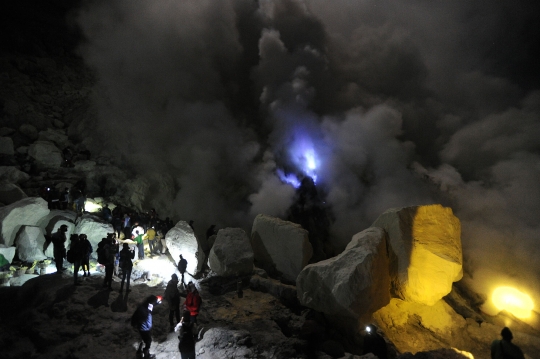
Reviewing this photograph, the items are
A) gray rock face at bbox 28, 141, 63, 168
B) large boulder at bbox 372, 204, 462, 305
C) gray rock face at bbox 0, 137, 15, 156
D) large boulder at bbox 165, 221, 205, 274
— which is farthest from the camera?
gray rock face at bbox 28, 141, 63, 168

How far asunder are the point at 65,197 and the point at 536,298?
726 inches

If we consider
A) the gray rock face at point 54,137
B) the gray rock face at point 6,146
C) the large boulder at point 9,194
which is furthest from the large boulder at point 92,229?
the gray rock face at point 54,137

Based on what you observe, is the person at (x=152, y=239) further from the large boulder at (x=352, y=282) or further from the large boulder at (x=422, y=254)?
the large boulder at (x=422, y=254)

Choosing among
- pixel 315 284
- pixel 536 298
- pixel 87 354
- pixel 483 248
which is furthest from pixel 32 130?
pixel 536 298

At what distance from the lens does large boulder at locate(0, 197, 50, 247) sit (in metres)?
9.36

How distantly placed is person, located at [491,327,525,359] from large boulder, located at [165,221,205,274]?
8938 mm

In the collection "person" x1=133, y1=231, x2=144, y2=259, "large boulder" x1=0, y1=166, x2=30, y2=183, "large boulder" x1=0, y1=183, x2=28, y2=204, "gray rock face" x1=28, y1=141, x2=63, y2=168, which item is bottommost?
"person" x1=133, y1=231, x2=144, y2=259

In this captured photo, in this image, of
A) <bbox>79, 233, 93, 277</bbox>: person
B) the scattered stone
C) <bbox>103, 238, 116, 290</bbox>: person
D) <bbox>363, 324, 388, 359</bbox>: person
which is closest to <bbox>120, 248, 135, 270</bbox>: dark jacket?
<bbox>103, 238, 116, 290</bbox>: person

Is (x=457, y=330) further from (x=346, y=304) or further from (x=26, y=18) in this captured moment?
(x=26, y=18)

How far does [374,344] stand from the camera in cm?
540

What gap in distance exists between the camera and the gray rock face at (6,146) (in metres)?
14.4

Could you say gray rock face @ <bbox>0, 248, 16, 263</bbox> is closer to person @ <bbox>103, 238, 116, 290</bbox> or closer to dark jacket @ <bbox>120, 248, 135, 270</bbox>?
person @ <bbox>103, 238, 116, 290</bbox>

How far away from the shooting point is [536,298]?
9695 mm

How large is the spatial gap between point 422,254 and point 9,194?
15544mm
